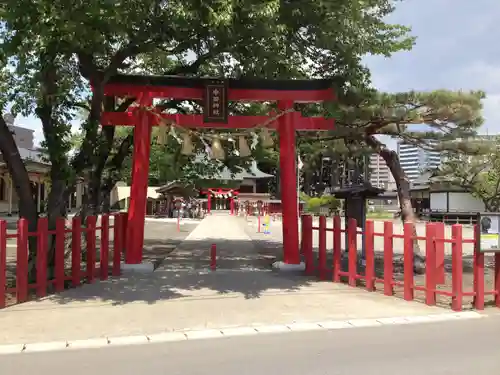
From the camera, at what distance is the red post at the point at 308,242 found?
1216 cm

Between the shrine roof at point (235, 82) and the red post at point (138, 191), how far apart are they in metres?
0.50

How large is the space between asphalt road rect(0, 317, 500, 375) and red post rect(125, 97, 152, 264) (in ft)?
19.4

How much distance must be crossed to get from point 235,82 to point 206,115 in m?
1.13

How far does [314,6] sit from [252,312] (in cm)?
581

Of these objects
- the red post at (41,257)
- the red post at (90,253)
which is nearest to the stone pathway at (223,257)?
the red post at (90,253)

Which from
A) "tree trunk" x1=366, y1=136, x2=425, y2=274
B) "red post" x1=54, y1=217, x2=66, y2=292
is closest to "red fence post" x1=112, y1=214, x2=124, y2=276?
"red post" x1=54, y1=217, x2=66, y2=292

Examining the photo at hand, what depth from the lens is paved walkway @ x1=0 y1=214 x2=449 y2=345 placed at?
23.3 feet

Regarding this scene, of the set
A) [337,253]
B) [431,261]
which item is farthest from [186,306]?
[431,261]

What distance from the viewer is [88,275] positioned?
10180 mm

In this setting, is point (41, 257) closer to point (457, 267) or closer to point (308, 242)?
point (308, 242)

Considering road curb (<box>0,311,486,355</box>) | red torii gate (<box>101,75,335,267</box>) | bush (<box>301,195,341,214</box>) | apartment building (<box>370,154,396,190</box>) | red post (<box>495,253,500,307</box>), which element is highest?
apartment building (<box>370,154,396,190</box>)

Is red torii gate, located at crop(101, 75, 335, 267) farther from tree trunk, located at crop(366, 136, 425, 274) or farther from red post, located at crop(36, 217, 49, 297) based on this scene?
red post, located at crop(36, 217, 49, 297)

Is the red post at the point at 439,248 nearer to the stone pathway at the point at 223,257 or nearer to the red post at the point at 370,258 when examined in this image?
the red post at the point at 370,258

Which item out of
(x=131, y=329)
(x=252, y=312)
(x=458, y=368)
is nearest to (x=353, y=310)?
(x=252, y=312)
